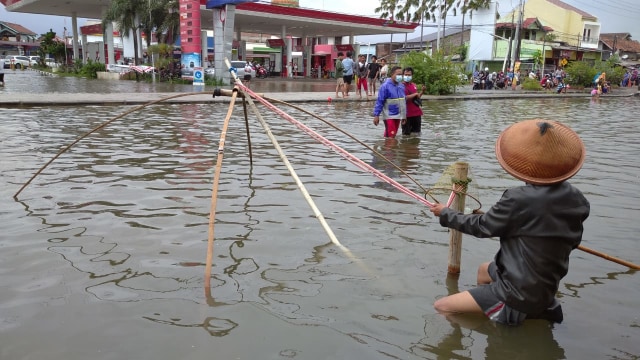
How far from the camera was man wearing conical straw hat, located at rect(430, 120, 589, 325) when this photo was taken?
277 centimetres

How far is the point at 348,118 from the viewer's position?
1447cm

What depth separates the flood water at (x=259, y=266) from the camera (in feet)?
9.94

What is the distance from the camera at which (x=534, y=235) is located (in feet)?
9.21

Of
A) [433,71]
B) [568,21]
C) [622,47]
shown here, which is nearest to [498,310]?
[433,71]

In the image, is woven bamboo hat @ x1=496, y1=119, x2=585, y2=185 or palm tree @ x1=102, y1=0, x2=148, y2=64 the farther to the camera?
palm tree @ x1=102, y1=0, x2=148, y2=64

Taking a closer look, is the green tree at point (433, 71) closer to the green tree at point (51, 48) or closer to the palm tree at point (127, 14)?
the palm tree at point (127, 14)

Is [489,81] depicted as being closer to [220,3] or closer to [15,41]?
[220,3]

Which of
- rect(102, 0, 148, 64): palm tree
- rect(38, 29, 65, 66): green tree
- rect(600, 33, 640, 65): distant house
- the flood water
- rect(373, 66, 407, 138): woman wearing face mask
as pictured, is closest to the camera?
the flood water

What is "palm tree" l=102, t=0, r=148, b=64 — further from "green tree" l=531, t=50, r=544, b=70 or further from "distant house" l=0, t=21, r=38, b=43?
"distant house" l=0, t=21, r=38, b=43

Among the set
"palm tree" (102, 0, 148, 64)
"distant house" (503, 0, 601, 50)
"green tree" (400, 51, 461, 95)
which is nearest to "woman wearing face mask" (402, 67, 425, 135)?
"green tree" (400, 51, 461, 95)

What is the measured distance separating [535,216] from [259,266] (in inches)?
85.7

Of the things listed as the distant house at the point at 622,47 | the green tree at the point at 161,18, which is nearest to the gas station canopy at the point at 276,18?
the green tree at the point at 161,18

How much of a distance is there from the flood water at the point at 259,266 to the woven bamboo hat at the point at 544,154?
3.44ft

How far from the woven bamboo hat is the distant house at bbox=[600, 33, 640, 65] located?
229 ft
